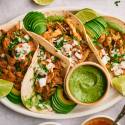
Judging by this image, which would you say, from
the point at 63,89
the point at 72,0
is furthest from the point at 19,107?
the point at 72,0

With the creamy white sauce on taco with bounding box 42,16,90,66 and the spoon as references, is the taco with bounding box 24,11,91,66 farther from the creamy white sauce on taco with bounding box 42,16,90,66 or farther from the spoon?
the spoon

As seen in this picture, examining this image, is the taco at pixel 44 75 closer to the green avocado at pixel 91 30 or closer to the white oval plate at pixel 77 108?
the white oval plate at pixel 77 108

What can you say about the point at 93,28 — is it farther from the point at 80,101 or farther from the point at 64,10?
the point at 80,101

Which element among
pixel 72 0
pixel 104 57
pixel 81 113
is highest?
pixel 72 0

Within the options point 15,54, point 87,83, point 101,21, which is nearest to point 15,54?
point 15,54

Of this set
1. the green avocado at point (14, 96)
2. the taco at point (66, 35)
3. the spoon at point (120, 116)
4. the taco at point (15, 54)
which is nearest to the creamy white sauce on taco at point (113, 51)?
the taco at point (66, 35)

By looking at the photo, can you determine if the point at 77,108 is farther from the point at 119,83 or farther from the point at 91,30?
the point at 91,30
